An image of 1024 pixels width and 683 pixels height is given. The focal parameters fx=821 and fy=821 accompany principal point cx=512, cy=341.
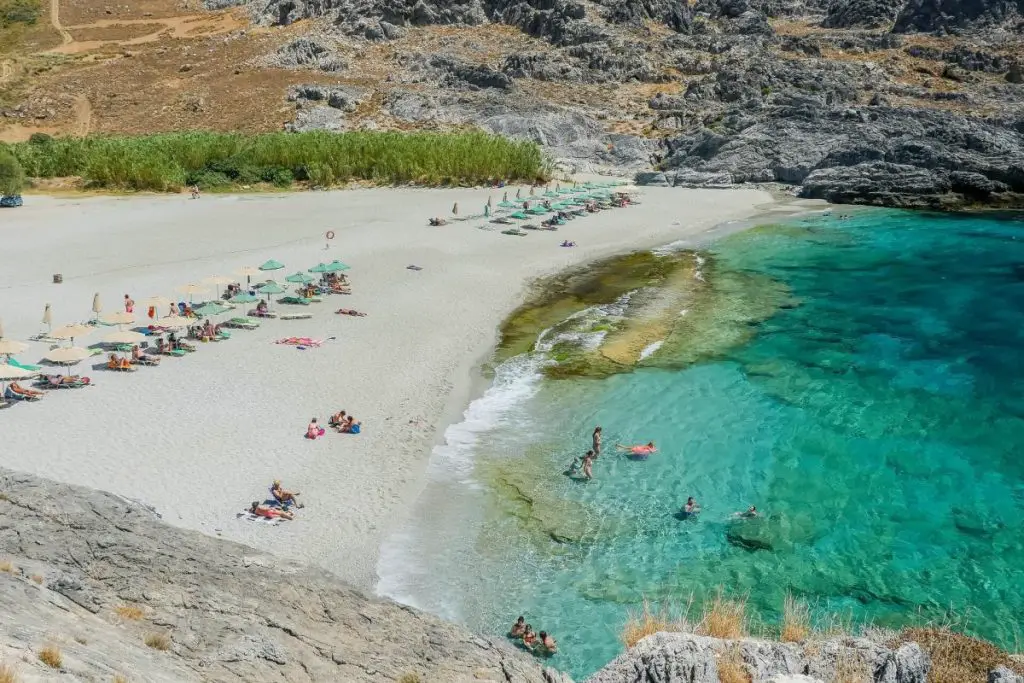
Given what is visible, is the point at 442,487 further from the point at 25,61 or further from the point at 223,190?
the point at 25,61

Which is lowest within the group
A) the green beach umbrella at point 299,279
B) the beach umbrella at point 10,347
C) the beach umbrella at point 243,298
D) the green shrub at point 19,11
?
the beach umbrella at point 243,298

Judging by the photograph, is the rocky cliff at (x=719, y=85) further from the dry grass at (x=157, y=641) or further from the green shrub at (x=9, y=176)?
the dry grass at (x=157, y=641)

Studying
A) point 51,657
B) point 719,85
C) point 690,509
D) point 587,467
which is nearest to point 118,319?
point 587,467

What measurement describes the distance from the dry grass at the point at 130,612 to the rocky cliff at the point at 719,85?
2605 inches

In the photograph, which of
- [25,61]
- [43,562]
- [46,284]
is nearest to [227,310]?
[46,284]

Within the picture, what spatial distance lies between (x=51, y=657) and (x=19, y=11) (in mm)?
143114

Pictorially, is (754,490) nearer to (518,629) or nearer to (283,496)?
(518,629)

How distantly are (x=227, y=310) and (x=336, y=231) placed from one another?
56.8ft

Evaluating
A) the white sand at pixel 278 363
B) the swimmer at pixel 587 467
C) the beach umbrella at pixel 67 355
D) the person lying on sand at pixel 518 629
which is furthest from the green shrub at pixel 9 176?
the person lying on sand at pixel 518 629

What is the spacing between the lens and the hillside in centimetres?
7081

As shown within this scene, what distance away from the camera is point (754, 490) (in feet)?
69.2

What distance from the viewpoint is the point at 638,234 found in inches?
2079

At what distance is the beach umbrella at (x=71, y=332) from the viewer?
86.3 ft

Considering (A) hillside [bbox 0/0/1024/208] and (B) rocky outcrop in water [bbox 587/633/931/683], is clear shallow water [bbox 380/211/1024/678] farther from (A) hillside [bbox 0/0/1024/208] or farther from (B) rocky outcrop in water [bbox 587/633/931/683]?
(A) hillside [bbox 0/0/1024/208]
